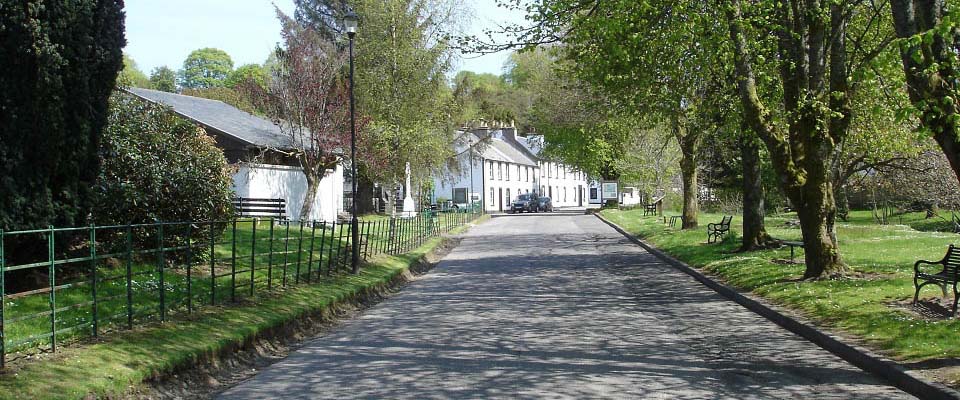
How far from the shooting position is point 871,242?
75.9 feet

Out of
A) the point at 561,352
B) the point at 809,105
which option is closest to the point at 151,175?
the point at 561,352

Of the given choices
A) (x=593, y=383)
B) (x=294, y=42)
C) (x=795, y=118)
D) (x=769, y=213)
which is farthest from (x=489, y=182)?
(x=593, y=383)

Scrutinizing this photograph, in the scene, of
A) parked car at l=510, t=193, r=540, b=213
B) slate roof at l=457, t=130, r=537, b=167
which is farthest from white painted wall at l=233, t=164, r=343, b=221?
slate roof at l=457, t=130, r=537, b=167

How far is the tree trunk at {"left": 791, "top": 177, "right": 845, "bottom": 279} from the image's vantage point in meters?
14.9

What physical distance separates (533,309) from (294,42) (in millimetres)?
30139

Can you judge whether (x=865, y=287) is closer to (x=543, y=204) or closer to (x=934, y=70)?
(x=934, y=70)

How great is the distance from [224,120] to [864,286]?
29.0m

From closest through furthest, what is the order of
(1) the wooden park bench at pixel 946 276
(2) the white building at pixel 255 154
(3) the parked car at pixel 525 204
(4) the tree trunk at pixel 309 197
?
(1) the wooden park bench at pixel 946 276 → (2) the white building at pixel 255 154 → (4) the tree trunk at pixel 309 197 → (3) the parked car at pixel 525 204

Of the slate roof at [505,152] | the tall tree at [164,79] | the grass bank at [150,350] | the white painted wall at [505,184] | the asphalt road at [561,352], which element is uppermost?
the tall tree at [164,79]

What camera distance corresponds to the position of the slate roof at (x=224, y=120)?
32.9 metres

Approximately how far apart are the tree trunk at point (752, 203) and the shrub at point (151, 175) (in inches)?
523

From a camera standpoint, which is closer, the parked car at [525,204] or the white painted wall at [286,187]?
the white painted wall at [286,187]

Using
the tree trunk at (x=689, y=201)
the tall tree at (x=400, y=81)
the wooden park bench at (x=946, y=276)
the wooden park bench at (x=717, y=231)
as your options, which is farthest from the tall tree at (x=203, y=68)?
the wooden park bench at (x=946, y=276)

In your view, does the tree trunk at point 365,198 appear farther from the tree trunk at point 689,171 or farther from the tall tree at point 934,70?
the tall tree at point 934,70
